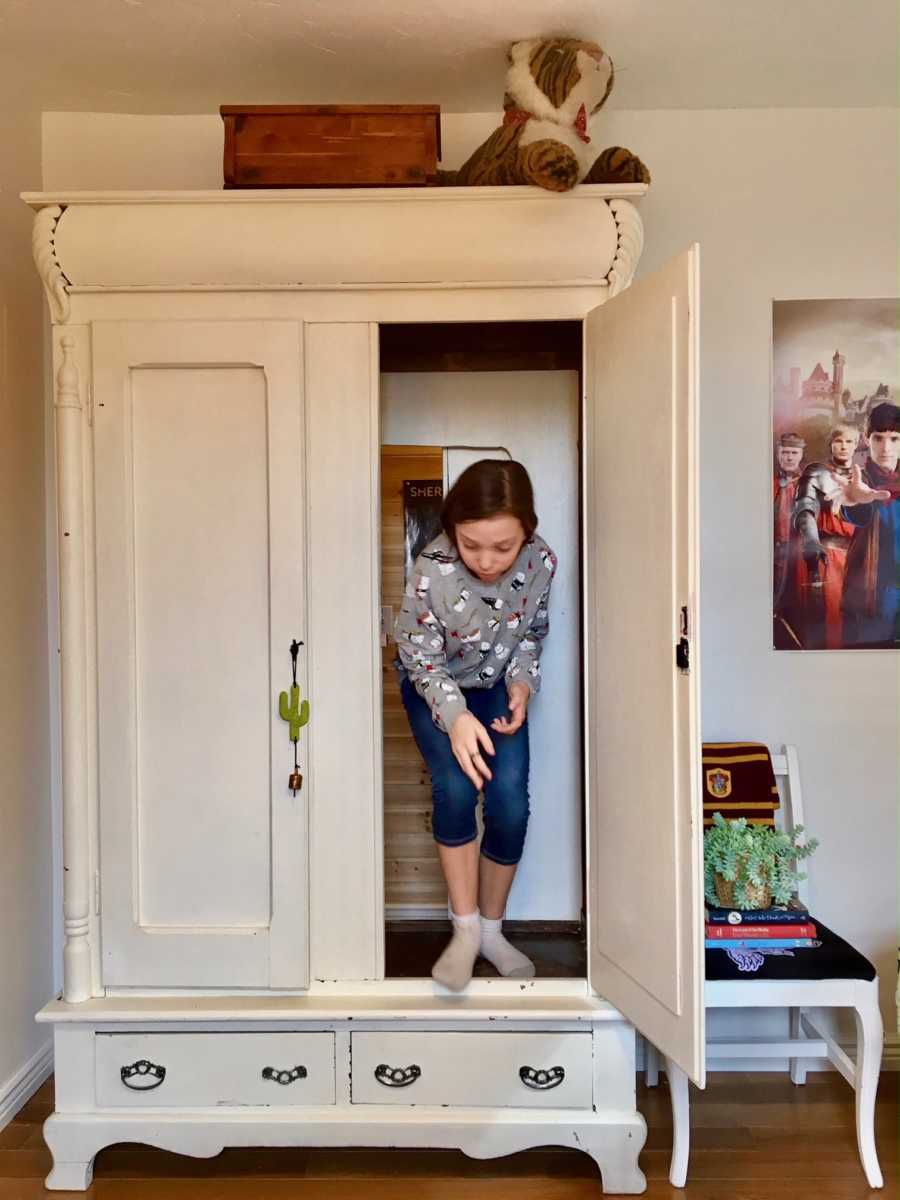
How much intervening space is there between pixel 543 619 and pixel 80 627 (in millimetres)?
1092

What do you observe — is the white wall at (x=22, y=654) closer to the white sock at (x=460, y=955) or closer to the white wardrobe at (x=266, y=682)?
the white wardrobe at (x=266, y=682)

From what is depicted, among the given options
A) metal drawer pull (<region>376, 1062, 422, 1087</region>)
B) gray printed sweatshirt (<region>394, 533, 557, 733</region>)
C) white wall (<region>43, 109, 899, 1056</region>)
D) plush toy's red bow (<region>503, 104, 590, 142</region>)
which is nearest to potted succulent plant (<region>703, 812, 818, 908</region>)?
white wall (<region>43, 109, 899, 1056</region>)

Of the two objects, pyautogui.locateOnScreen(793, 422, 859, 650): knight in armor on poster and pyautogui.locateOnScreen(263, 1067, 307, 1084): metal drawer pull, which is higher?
pyautogui.locateOnScreen(793, 422, 859, 650): knight in armor on poster

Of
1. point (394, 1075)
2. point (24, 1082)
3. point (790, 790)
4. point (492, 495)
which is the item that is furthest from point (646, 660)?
point (24, 1082)

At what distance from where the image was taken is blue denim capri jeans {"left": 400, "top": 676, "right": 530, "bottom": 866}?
83.7 inches

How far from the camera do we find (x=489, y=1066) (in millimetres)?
2006

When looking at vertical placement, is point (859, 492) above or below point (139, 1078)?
above

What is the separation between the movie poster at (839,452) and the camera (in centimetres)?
251

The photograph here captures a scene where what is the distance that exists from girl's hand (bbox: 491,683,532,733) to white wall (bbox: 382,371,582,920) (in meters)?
0.41

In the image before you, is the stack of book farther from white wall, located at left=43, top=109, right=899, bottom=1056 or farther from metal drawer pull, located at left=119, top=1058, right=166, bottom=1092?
metal drawer pull, located at left=119, top=1058, right=166, bottom=1092

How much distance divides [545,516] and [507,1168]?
1625 mm

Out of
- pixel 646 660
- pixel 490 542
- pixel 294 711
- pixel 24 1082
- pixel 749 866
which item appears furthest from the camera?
pixel 24 1082

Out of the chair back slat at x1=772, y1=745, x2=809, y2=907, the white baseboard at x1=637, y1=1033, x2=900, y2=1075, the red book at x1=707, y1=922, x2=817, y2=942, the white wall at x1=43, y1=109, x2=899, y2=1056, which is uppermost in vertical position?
the white wall at x1=43, y1=109, x2=899, y2=1056

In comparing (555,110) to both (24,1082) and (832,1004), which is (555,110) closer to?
(832,1004)
